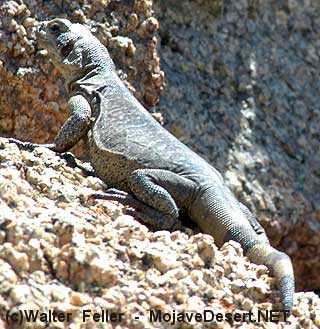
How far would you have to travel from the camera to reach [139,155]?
7.11m

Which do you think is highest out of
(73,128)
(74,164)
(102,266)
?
(102,266)

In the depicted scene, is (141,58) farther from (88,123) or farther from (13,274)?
(13,274)

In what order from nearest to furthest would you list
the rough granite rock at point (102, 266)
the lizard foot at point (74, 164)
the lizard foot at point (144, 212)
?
1. the rough granite rock at point (102, 266)
2. the lizard foot at point (144, 212)
3. the lizard foot at point (74, 164)

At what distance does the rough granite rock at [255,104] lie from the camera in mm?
9633

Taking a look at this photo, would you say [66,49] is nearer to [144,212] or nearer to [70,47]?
[70,47]

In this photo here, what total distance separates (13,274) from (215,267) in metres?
1.39

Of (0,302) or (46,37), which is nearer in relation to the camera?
(0,302)

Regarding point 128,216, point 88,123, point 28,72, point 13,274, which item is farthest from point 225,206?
point 28,72

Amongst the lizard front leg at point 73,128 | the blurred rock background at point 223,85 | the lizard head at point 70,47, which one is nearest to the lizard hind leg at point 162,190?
the lizard front leg at point 73,128

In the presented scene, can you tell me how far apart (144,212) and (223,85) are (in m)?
3.58

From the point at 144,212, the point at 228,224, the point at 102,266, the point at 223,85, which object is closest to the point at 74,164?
the point at 144,212

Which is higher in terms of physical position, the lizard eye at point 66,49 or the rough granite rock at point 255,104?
the lizard eye at point 66,49

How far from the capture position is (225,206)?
22.4 feet

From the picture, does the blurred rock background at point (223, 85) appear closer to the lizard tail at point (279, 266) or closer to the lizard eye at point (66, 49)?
the lizard eye at point (66, 49)
